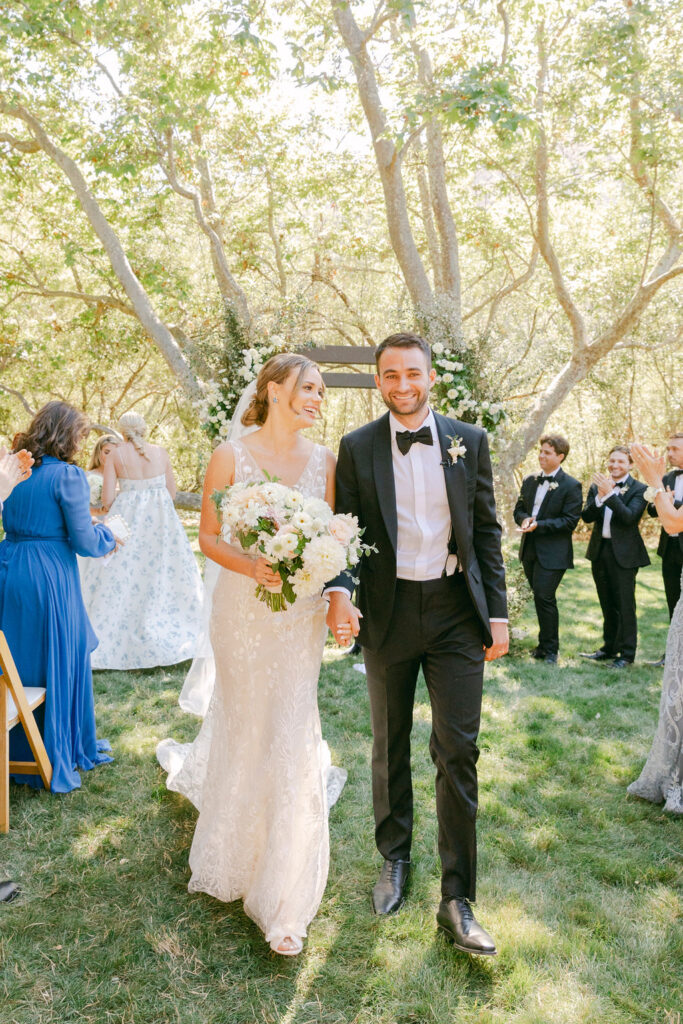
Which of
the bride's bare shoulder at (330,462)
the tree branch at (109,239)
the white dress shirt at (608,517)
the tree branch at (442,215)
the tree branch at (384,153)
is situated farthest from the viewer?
the tree branch at (109,239)

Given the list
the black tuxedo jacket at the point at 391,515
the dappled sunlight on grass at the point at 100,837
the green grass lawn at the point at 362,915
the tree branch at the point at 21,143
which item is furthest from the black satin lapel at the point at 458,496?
the tree branch at the point at 21,143

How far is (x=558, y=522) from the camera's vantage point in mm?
7297

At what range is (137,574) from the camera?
7.10m

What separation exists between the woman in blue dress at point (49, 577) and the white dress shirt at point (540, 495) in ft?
14.8

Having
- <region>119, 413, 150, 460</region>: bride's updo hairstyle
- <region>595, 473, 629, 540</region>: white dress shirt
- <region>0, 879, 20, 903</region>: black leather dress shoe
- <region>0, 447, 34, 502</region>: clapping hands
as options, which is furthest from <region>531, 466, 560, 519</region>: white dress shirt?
<region>0, 879, 20, 903</region>: black leather dress shoe

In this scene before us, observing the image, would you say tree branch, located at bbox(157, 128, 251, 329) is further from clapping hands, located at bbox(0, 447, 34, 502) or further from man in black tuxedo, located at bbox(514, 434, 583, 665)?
clapping hands, located at bbox(0, 447, 34, 502)

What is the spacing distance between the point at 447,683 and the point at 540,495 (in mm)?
4802

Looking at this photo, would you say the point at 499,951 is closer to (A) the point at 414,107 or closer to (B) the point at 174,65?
(A) the point at 414,107

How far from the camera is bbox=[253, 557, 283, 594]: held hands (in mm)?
2826

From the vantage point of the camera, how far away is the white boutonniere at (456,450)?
119 inches

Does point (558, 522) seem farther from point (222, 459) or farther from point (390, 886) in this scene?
point (222, 459)

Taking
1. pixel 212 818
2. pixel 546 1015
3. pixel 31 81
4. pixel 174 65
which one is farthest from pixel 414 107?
pixel 546 1015

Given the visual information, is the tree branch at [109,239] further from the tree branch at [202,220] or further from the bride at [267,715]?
the bride at [267,715]

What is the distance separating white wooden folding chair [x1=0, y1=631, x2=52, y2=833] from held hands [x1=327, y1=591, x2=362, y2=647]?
184 cm
